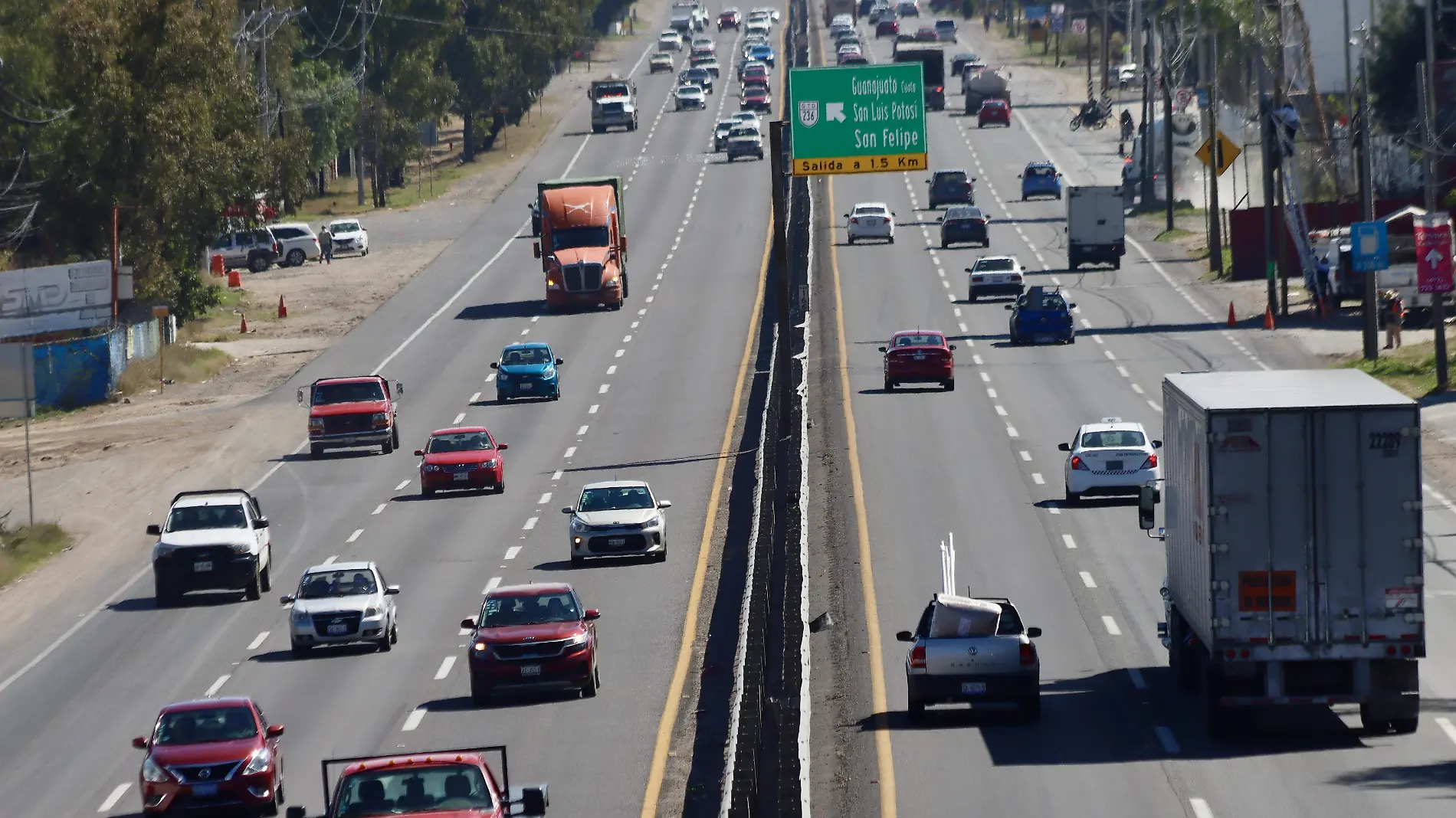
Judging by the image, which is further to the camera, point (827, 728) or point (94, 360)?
point (94, 360)

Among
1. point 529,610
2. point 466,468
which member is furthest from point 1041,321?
point 529,610

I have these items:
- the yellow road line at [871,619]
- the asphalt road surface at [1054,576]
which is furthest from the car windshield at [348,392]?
the yellow road line at [871,619]

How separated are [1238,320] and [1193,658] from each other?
43.0m

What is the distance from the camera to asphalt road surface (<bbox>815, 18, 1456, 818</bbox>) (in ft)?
66.1

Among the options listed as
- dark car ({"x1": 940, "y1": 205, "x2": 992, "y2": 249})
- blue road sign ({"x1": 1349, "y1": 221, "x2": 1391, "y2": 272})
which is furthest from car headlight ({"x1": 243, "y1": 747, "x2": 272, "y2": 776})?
dark car ({"x1": 940, "y1": 205, "x2": 992, "y2": 249})

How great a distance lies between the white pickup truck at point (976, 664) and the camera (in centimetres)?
2338

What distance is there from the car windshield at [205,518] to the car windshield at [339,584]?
5.43 metres

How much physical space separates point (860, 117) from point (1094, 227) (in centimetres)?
3331

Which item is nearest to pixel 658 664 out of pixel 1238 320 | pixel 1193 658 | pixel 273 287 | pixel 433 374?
pixel 1193 658

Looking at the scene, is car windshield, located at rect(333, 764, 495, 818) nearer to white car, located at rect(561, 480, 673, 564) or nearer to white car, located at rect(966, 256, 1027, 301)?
white car, located at rect(561, 480, 673, 564)

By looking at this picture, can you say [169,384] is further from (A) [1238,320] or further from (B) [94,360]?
(A) [1238,320]

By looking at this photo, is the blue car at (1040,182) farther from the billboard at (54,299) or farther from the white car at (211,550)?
the white car at (211,550)

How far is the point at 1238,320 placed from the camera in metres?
65.9

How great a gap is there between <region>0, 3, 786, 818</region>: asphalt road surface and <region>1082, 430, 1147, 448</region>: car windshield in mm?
7162
